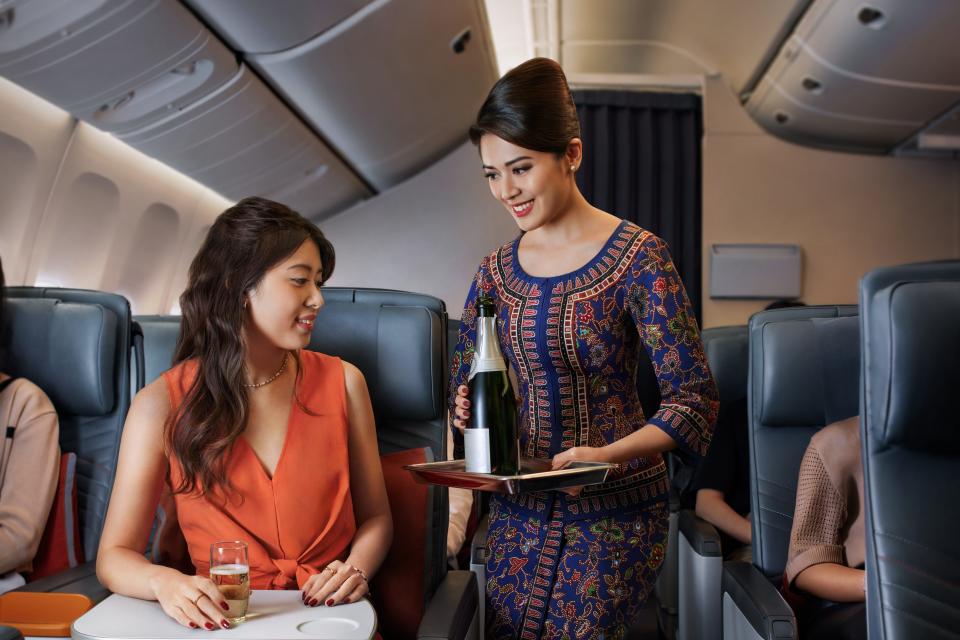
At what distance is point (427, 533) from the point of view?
202cm

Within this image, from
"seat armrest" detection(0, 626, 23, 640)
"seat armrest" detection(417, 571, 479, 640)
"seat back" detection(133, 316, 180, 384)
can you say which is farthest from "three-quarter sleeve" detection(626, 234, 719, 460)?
"seat back" detection(133, 316, 180, 384)

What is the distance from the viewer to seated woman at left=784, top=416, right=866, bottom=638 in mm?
1978

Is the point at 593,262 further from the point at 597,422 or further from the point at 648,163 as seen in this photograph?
the point at 648,163

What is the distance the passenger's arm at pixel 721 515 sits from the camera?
2904 millimetres

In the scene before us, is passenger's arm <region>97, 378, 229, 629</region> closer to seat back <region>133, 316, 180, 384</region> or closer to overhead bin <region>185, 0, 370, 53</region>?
seat back <region>133, 316, 180, 384</region>

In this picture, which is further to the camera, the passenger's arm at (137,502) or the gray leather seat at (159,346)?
the gray leather seat at (159,346)

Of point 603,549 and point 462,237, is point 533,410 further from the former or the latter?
point 462,237

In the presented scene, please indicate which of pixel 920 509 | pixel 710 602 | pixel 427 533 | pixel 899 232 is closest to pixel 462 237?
pixel 899 232

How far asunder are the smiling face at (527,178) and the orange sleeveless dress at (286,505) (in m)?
0.62

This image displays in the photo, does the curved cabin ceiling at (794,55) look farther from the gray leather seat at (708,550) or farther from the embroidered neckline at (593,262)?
the embroidered neckline at (593,262)

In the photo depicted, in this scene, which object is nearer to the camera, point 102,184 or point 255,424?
point 255,424

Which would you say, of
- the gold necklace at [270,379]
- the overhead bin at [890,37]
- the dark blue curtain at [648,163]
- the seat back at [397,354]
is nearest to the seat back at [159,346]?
the seat back at [397,354]

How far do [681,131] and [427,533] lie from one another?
5379 millimetres

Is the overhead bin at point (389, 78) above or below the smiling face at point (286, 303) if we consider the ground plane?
above
